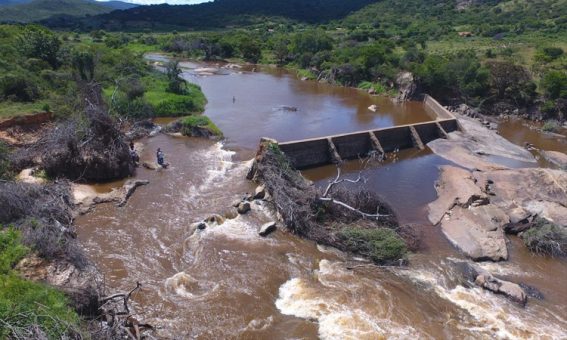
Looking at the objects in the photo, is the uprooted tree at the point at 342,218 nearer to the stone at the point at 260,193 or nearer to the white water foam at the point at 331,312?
the stone at the point at 260,193

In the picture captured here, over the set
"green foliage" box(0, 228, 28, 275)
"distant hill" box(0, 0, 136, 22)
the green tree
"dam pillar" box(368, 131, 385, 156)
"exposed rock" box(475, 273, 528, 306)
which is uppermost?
"distant hill" box(0, 0, 136, 22)

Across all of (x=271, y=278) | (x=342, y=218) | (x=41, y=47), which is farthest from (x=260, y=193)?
(x=41, y=47)

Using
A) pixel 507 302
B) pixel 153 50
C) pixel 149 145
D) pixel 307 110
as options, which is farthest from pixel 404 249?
pixel 153 50

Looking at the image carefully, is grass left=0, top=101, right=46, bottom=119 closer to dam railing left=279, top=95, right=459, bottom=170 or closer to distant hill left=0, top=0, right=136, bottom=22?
dam railing left=279, top=95, right=459, bottom=170

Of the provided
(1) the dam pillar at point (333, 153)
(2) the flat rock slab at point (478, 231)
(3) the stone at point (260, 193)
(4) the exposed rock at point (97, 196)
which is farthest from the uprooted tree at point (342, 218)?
(1) the dam pillar at point (333, 153)

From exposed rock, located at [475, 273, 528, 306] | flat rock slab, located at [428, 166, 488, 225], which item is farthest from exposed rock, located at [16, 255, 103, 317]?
flat rock slab, located at [428, 166, 488, 225]

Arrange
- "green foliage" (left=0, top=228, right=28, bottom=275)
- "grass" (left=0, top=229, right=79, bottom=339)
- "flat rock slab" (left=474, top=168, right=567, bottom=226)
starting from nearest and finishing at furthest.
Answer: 1. "grass" (left=0, top=229, right=79, bottom=339)
2. "green foliage" (left=0, top=228, right=28, bottom=275)
3. "flat rock slab" (left=474, top=168, right=567, bottom=226)

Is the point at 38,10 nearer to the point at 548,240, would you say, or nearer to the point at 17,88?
the point at 17,88
